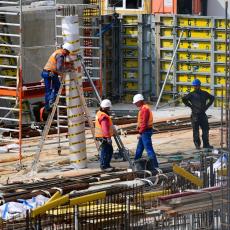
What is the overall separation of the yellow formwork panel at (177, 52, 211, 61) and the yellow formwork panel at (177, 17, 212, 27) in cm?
85

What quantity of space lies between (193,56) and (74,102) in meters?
9.41

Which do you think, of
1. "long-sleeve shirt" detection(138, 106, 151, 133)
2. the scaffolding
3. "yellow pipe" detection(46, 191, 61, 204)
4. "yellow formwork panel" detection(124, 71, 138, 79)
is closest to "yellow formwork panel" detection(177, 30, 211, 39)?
"yellow formwork panel" detection(124, 71, 138, 79)

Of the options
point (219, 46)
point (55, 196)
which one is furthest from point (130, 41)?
point (55, 196)

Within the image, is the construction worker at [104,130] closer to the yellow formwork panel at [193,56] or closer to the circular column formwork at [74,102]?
the circular column formwork at [74,102]

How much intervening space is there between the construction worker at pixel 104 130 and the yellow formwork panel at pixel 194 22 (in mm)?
9370

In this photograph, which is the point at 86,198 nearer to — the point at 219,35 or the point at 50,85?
the point at 50,85

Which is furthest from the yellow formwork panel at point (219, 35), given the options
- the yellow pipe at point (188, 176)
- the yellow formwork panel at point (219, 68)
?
the yellow pipe at point (188, 176)

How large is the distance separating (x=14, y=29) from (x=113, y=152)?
23.1ft

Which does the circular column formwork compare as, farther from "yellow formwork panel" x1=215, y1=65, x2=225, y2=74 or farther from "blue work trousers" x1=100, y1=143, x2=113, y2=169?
"yellow formwork panel" x1=215, y1=65, x2=225, y2=74

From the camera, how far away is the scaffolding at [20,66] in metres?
26.5

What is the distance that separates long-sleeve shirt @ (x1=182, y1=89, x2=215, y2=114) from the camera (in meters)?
26.9

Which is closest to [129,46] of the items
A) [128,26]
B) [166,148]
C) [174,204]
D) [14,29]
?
[128,26]

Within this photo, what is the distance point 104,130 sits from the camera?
24.5 metres

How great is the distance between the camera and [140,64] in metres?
34.8
